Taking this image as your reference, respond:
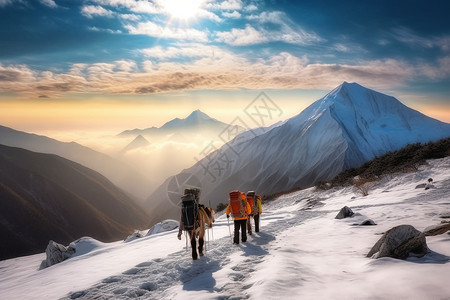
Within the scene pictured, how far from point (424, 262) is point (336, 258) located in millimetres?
1945

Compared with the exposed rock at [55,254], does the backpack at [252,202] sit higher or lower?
higher

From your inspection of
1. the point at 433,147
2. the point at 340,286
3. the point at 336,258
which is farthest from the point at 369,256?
the point at 433,147

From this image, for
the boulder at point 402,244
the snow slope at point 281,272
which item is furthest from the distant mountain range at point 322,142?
the boulder at point 402,244

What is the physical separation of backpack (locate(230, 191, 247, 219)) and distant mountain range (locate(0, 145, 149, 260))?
11498cm

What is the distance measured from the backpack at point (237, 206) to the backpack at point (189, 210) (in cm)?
215

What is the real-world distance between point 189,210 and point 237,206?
2425 mm

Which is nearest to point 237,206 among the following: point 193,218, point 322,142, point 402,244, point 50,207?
point 193,218

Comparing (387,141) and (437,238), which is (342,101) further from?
(437,238)

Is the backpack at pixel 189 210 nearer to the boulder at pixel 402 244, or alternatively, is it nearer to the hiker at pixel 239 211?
the hiker at pixel 239 211

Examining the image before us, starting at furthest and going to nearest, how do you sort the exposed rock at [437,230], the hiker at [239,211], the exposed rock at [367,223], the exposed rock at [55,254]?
the exposed rock at [55,254]
the exposed rock at [367,223]
the hiker at [239,211]
the exposed rock at [437,230]

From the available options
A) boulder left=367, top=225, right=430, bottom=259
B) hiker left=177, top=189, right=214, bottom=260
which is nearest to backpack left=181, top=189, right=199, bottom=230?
hiker left=177, top=189, right=214, bottom=260

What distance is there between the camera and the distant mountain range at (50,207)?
4158 inches

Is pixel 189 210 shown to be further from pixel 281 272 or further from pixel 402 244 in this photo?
pixel 402 244

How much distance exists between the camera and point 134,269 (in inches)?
296
